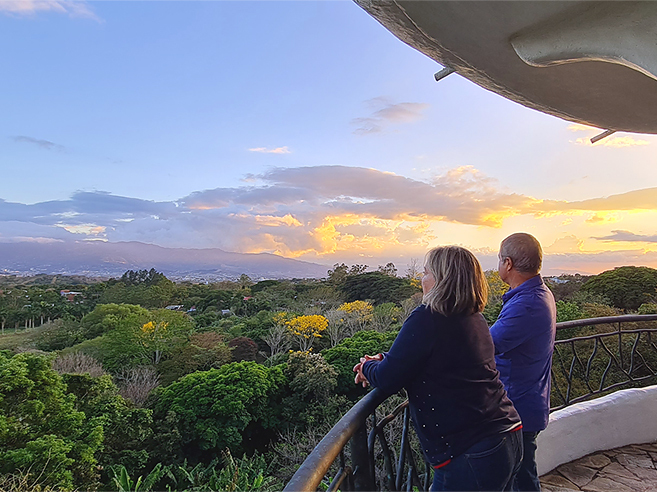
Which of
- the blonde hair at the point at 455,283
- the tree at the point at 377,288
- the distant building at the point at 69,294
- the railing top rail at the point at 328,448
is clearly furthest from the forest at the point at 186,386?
the blonde hair at the point at 455,283

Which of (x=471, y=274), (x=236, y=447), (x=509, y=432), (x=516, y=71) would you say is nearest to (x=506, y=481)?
(x=509, y=432)

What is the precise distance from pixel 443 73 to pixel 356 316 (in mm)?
20279

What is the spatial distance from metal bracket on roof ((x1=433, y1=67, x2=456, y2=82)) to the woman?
1.35 meters

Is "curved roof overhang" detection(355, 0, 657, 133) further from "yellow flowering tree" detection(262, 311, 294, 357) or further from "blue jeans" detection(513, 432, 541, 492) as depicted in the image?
"yellow flowering tree" detection(262, 311, 294, 357)

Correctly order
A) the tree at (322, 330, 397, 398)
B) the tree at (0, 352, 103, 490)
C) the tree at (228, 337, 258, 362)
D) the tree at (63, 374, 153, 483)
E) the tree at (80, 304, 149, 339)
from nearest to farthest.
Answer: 1. the tree at (0, 352, 103, 490)
2. the tree at (63, 374, 153, 483)
3. the tree at (322, 330, 397, 398)
4. the tree at (228, 337, 258, 362)
5. the tree at (80, 304, 149, 339)

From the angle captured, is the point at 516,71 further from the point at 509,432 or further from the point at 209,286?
the point at 209,286

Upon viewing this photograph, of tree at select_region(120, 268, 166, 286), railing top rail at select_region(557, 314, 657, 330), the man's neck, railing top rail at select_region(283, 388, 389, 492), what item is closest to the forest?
railing top rail at select_region(557, 314, 657, 330)

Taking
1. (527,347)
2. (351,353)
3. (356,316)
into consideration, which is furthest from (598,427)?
(356,316)

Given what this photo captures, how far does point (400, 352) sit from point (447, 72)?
165 centimetres

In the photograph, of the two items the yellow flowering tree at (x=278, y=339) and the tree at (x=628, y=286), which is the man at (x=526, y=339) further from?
the yellow flowering tree at (x=278, y=339)

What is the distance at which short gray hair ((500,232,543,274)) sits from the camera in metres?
1.75

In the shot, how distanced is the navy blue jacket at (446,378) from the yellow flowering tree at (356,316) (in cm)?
1987

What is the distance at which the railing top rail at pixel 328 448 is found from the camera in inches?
35.6

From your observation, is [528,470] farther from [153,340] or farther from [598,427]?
[153,340]
